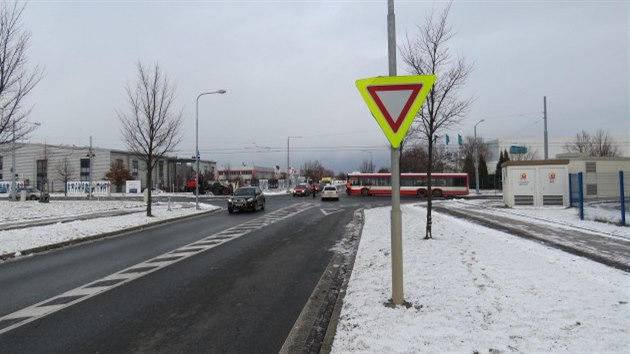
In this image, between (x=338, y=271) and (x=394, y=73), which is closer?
(x=394, y=73)

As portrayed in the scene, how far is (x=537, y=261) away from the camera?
7.66 m

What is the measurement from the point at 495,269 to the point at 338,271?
3.04 metres

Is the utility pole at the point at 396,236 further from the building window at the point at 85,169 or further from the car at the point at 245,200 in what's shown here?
the building window at the point at 85,169

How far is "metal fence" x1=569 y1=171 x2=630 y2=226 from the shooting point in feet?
47.2

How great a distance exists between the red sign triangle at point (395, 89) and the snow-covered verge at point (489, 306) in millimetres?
2347

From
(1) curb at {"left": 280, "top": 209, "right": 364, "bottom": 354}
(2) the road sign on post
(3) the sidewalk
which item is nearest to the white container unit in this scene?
(3) the sidewalk

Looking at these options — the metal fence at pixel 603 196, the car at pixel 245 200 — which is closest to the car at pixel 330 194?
the car at pixel 245 200

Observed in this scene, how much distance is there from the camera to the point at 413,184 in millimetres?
46719

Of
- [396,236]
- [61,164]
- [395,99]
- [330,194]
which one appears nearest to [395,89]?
[395,99]

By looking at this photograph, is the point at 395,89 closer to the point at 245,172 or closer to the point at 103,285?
the point at 103,285

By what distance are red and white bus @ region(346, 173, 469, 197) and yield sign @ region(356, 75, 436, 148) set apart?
125ft

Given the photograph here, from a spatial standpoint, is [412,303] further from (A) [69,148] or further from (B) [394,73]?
(A) [69,148]

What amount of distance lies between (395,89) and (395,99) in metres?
0.12

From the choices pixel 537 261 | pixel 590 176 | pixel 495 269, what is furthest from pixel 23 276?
pixel 590 176
